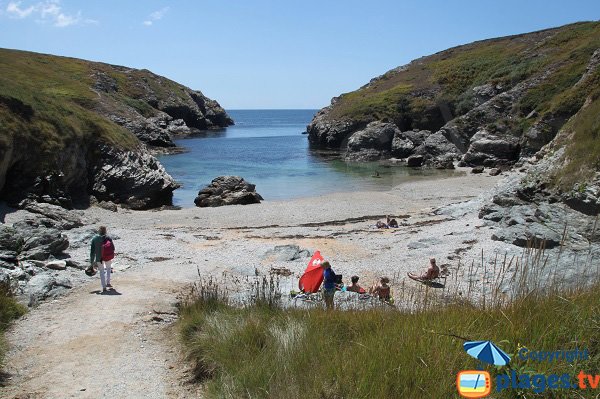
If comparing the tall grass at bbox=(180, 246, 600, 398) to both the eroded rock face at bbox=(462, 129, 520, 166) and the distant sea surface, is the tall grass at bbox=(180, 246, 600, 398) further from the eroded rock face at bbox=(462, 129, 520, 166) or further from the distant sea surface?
the eroded rock face at bbox=(462, 129, 520, 166)

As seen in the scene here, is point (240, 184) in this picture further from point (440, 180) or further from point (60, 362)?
point (60, 362)

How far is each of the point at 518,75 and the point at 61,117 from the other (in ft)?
212

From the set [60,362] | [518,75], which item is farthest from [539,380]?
[518,75]

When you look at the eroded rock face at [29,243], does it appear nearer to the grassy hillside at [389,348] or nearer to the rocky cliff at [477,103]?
the grassy hillside at [389,348]

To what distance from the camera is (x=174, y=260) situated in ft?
61.2

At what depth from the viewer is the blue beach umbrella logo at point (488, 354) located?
13.5 feet

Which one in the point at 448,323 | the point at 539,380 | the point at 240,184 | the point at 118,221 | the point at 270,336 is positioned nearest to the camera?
the point at 539,380

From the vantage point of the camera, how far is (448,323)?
5.62 meters

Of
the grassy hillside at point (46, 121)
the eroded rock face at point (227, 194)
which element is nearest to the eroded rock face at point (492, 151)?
the eroded rock face at point (227, 194)

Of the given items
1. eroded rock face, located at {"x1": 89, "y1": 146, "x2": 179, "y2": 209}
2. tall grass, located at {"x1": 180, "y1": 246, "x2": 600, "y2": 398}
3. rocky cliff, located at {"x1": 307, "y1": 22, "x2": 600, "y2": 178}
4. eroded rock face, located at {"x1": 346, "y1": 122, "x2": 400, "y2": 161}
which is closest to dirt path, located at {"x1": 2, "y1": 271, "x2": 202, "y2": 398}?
tall grass, located at {"x1": 180, "y1": 246, "x2": 600, "y2": 398}

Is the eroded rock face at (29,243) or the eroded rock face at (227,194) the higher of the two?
the eroded rock face at (29,243)

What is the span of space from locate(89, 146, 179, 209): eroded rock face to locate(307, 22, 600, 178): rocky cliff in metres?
36.4

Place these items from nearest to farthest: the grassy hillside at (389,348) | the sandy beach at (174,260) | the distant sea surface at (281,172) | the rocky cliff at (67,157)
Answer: the grassy hillside at (389,348) → the sandy beach at (174,260) → the rocky cliff at (67,157) → the distant sea surface at (281,172)

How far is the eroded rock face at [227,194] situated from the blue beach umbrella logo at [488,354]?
112ft
